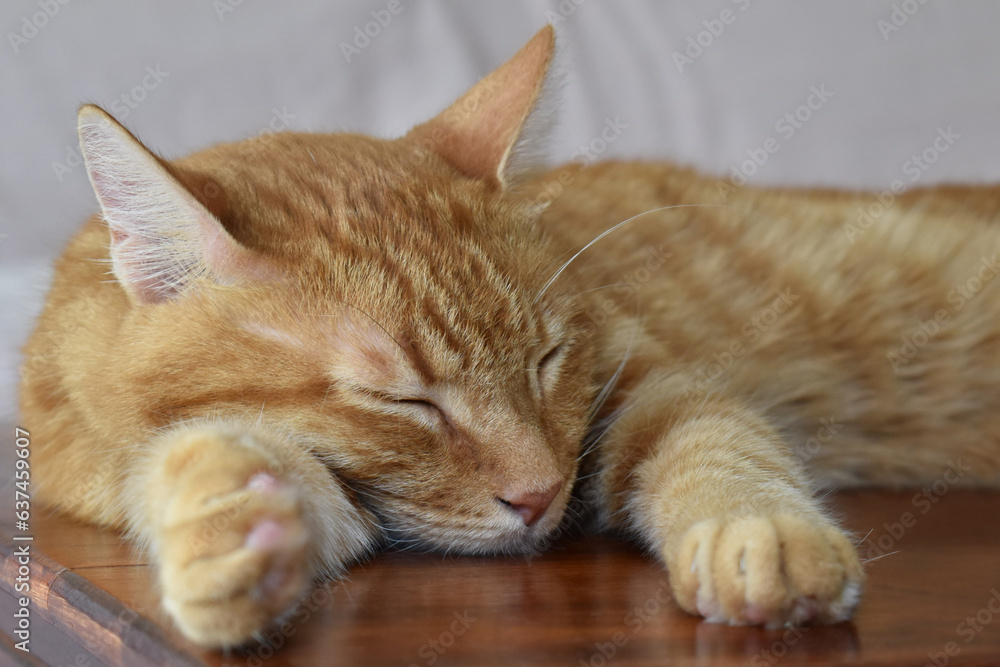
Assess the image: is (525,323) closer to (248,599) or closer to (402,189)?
(402,189)

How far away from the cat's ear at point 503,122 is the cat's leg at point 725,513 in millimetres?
454

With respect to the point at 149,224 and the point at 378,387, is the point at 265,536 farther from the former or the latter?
the point at 149,224

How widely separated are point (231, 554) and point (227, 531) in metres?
0.02

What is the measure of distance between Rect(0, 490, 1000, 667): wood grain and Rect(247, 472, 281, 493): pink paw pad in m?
0.16

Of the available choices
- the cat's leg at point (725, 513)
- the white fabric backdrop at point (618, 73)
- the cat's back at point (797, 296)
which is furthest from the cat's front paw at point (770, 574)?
the white fabric backdrop at point (618, 73)

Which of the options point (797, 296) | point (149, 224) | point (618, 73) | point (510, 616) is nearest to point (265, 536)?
point (510, 616)

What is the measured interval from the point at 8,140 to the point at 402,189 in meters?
1.53

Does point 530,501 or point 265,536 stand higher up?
point 265,536

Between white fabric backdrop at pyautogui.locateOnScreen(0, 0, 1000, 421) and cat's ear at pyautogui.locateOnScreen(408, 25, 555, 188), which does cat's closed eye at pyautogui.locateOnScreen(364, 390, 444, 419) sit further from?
white fabric backdrop at pyautogui.locateOnScreen(0, 0, 1000, 421)

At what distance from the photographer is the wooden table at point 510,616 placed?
0.95m

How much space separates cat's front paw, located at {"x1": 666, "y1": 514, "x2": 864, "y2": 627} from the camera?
101 cm

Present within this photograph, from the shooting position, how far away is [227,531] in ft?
3.03

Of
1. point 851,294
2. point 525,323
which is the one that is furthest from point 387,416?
point 851,294

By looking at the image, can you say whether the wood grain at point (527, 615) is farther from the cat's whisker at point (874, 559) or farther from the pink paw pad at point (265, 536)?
the pink paw pad at point (265, 536)
